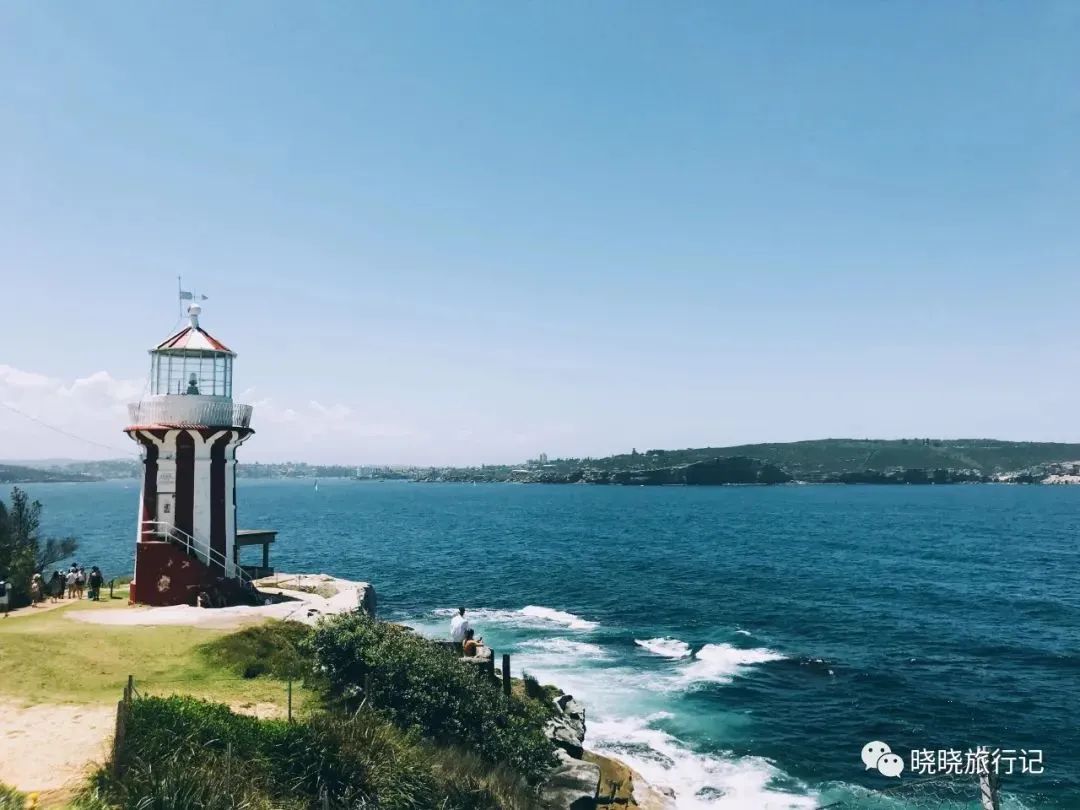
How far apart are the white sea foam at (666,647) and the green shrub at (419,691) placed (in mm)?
19430

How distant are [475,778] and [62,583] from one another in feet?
75.0

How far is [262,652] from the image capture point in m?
20.8

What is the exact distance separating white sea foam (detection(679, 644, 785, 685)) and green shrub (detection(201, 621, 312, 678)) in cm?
2082

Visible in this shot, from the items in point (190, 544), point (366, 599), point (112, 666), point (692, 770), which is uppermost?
point (190, 544)

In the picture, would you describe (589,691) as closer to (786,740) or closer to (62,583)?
(786,740)

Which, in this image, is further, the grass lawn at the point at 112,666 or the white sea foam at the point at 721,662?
the white sea foam at the point at 721,662

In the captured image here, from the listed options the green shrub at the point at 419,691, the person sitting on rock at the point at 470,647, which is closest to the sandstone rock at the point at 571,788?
the green shrub at the point at 419,691

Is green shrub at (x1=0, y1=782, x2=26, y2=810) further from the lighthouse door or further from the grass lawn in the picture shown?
the lighthouse door

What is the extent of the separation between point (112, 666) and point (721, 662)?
29.5 m

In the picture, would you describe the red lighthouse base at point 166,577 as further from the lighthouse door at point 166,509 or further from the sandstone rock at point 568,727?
the sandstone rock at point 568,727

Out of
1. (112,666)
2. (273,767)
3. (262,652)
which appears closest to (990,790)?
(273,767)

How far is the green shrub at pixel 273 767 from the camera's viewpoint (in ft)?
40.3

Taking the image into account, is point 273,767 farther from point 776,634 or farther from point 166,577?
point 776,634

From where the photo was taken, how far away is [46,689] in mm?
17297
